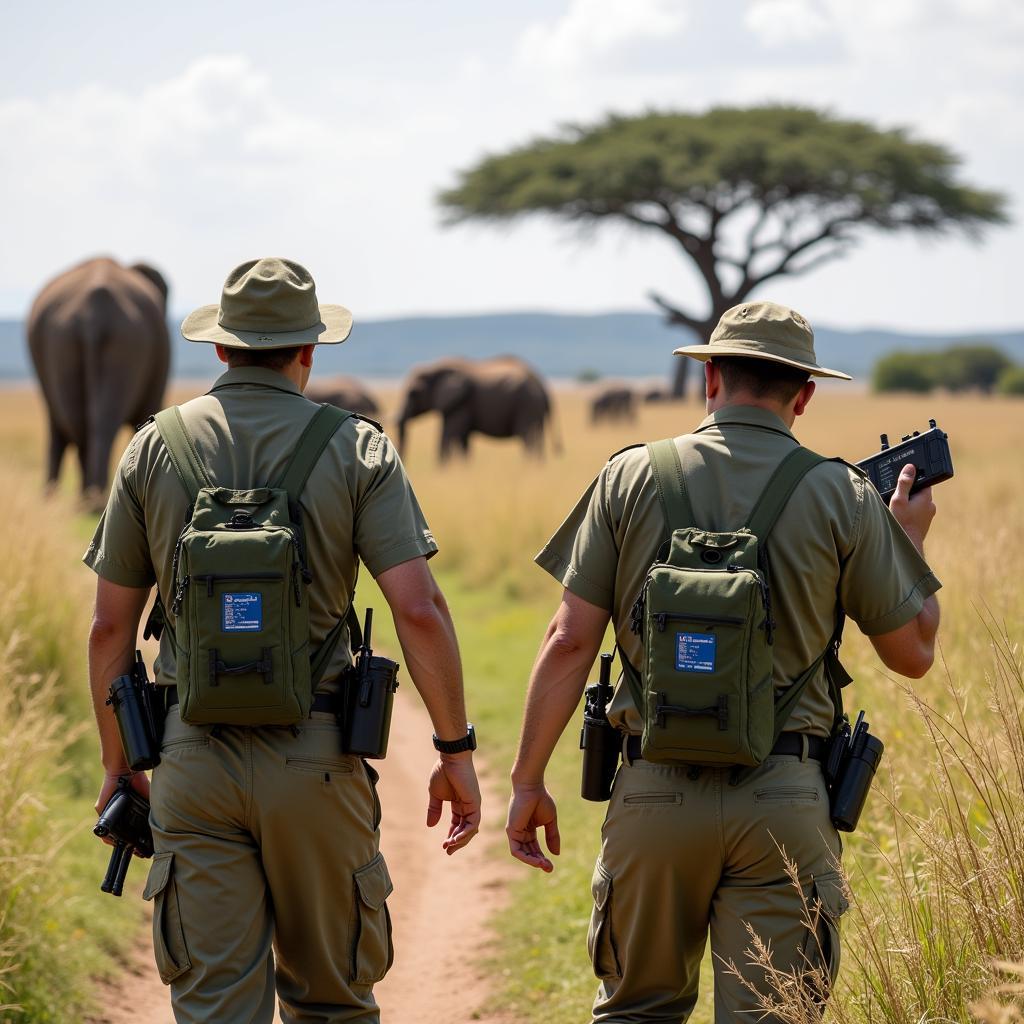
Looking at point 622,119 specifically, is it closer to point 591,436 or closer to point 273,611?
point 591,436

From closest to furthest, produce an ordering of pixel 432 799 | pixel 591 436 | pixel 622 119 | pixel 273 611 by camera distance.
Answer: pixel 273 611 → pixel 432 799 → pixel 591 436 → pixel 622 119

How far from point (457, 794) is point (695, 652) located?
879 millimetres

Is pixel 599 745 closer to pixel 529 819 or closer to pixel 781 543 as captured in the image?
pixel 529 819

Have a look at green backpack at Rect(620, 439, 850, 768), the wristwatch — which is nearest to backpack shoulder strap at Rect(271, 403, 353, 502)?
the wristwatch

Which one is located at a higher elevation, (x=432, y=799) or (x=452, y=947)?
(x=432, y=799)

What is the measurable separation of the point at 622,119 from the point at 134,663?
Result: 3522 cm

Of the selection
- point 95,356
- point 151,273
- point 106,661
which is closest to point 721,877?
point 106,661

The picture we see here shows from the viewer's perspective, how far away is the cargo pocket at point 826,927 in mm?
3352

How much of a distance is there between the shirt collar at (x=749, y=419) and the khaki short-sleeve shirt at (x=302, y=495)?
76 centimetres

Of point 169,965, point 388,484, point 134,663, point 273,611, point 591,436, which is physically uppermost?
point 388,484

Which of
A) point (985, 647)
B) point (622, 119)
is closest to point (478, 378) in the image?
point (622, 119)

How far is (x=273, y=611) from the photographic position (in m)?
3.39

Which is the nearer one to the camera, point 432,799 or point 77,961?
point 432,799

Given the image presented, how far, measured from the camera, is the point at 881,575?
3514mm
